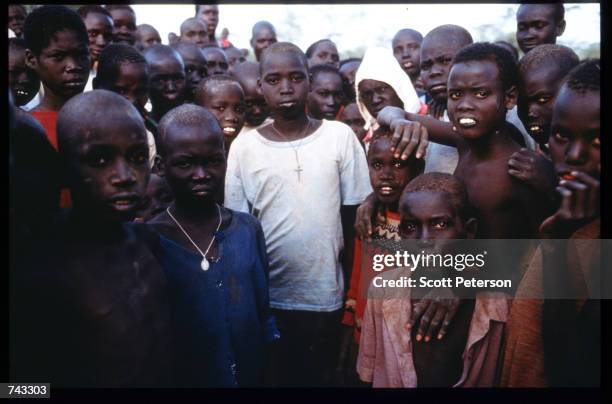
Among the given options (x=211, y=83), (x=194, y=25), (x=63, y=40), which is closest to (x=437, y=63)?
(x=211, y=83)

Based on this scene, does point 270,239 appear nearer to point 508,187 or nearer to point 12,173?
point 508,187

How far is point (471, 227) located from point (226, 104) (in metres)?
1.38

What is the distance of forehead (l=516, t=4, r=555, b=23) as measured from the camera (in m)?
2.88

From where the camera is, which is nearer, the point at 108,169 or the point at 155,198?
the point at 108,169

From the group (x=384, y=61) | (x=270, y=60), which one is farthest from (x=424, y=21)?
(x=270, y=60)

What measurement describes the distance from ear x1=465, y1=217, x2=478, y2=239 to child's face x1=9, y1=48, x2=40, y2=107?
6.32 ft

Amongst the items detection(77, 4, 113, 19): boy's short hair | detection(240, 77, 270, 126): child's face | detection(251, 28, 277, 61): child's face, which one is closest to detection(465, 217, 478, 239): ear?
detection(240, 77, 270, 126): child's face

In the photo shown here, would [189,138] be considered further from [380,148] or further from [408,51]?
[408,51]

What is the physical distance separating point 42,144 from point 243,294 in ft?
2.45

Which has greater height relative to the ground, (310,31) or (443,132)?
(310,31)

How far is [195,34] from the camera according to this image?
4.62 m

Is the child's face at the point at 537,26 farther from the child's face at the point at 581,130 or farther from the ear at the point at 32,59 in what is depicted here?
the ear at the point at 32,59

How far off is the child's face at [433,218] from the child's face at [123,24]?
2581 millimetres

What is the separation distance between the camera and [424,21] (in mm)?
3477
